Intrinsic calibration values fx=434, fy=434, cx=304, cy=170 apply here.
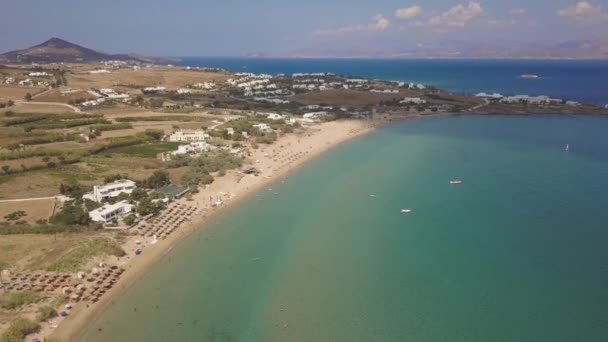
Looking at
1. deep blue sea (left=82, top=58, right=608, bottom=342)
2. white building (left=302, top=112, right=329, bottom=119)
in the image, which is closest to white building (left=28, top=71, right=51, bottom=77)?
white building (left=302, top=112, right=329, bottom=119)

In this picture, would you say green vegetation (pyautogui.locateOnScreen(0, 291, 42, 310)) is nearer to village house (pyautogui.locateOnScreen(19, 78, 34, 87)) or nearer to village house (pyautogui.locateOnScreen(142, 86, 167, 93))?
village house (pyautogui.locateOnScreen(142, 86, 167, 93))

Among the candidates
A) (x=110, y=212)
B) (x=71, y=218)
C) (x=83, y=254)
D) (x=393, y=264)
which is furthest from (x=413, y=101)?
(x=83, y=254)

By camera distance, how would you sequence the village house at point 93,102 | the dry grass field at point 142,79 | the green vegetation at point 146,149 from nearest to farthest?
the green vegetation at point 146,149 → the village house at point 93,102 → the dry grass field at point 142,79

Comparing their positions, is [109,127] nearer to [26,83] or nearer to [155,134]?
[155,134]

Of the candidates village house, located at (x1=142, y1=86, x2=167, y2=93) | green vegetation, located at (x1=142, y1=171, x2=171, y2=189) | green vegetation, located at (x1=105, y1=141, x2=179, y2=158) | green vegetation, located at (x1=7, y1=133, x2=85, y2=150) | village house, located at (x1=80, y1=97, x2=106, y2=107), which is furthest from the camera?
village house, located at (x1=142, y1=86, x2=167, y2=93)

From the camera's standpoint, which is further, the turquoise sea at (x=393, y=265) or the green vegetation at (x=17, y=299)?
the turquoise sea at (x=393, y=265)

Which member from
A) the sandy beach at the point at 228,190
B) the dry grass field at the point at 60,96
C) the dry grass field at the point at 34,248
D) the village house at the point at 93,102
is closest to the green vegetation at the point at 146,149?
the sandy beach at the point at 228,190

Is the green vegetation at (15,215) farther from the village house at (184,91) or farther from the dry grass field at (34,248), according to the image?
the village house at (184,91)
